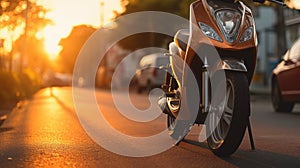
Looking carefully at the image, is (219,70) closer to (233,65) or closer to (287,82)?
(233,65)

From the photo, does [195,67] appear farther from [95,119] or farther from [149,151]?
[95,119]

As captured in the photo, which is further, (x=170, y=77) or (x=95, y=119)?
(x=95, y=119)

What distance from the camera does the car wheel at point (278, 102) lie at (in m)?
13.5

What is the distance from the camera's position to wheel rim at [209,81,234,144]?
5.68 m

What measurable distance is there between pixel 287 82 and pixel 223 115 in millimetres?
7502

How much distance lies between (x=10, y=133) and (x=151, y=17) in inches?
1339

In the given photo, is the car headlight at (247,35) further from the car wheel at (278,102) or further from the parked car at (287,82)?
the car wheel at (278,102)

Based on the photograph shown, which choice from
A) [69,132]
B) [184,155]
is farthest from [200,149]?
[69,132]

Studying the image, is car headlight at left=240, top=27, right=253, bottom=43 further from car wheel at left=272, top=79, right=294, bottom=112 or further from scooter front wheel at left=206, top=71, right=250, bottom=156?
car wheel at left=272, top=79, right=294, bottom=112

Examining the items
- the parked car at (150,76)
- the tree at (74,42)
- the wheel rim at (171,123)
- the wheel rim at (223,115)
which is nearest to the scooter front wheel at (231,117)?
the wheel rim at (223,115)

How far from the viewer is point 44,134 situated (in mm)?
7973

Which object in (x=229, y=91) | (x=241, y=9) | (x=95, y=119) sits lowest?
(x=95, y=119)

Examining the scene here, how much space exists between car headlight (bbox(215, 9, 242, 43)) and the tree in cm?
5925

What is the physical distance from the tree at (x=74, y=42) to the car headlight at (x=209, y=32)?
5924 centimetres
